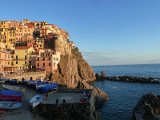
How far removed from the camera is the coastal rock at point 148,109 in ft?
166

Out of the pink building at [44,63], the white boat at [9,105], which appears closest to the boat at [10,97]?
the white boat at [9,105]

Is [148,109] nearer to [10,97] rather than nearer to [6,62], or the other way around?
[10,97]

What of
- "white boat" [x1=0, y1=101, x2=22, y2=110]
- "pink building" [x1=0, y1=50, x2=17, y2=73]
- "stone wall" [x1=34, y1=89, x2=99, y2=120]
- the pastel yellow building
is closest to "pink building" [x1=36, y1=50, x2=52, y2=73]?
the pastel yellow building

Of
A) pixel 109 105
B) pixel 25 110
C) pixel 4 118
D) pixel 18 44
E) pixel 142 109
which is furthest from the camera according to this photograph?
pixel 18 44

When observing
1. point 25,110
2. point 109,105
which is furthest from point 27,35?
point 25,110

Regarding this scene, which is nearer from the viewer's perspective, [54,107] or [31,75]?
[54,107]

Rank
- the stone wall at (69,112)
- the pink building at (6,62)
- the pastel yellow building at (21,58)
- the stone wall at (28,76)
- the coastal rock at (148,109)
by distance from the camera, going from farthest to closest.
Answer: the pastel yellow building at (21,58)
the pink building at (6,62)
the stone wall at (28,76)
the coastal rock at (148,109)
the stone wall at (69,112)

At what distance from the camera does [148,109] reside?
2063 inches

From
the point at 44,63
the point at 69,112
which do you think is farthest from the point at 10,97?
the point at 44,63

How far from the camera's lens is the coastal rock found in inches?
1993

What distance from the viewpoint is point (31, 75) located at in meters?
80.1

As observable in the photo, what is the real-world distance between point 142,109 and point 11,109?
31478 millimetres

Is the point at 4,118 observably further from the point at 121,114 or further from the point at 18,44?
the point at 18,44

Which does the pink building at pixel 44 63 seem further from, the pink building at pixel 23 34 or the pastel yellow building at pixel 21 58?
the pink building at pixel 23 34
